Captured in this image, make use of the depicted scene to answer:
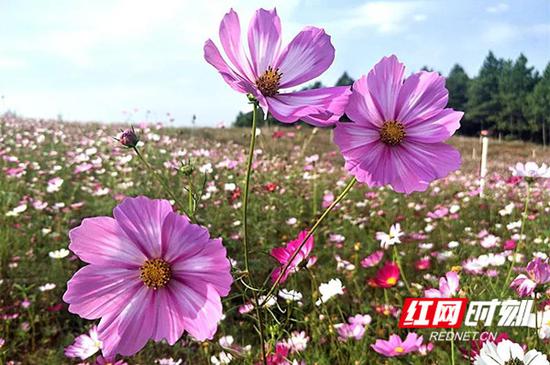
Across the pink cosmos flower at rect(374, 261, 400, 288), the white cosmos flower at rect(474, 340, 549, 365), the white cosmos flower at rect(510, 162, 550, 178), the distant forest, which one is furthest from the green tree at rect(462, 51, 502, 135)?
the white cosmos flower at rect(474, 340, 549, 365)

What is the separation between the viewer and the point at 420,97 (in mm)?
658

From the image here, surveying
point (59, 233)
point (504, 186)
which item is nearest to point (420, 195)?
point (504, 186)

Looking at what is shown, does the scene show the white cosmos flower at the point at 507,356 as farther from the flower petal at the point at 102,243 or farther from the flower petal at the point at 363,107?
the flower petal at the point at 102,243

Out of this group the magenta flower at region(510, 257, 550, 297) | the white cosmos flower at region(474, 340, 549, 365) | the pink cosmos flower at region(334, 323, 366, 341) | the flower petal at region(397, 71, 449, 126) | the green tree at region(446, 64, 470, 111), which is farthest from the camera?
the green tree at region(446, 64, 470, 111)

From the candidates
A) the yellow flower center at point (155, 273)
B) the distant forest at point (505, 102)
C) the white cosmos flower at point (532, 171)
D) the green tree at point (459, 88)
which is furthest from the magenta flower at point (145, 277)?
the green tree at point (459, 88)

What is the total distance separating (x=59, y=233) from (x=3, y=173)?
1803 millimetres

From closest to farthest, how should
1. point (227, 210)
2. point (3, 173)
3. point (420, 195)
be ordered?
point (227, 210) < point (3, 173) < point (420, 195)

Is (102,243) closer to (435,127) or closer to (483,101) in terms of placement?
(435,127)

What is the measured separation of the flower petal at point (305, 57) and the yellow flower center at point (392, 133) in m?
0.10

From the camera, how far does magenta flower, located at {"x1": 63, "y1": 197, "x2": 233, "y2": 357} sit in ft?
1.83

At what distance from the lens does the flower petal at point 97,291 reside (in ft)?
1.85

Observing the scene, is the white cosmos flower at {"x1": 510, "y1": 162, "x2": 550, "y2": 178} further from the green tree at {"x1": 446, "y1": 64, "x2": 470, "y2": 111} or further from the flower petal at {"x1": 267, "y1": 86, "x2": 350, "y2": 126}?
the green tree at {"x1": 446, "y1": 64, "x2": 470, "y2": 111}

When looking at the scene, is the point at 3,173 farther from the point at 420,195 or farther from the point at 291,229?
the point at 420,195

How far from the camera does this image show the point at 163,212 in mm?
578
